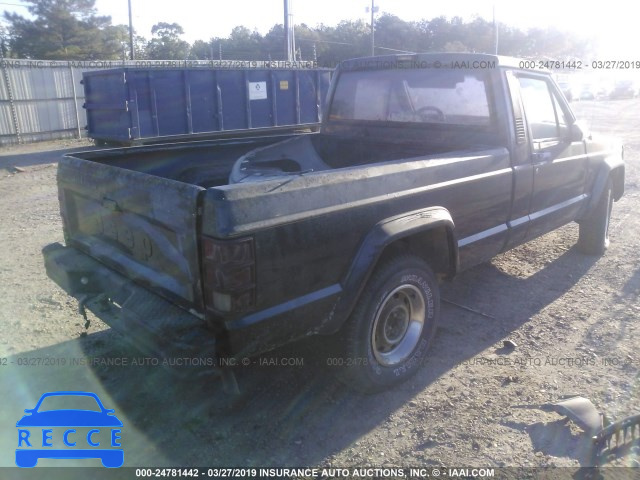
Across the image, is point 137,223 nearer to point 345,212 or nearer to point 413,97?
point 345,212

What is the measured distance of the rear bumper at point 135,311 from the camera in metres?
2.54

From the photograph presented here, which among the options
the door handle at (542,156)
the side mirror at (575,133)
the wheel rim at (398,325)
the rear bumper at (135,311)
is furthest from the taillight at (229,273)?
the side mirror at (575,133)

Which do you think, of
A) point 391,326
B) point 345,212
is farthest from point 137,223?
point 391,326

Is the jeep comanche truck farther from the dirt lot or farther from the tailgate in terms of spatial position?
the dirt lot

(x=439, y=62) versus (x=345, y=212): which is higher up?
(x=439, y=62)

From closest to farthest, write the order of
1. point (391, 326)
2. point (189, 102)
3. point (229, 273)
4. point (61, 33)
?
1. point (229, 273)
2. point (391, 326)
3. point (189, 102)
4. point (61, 33)

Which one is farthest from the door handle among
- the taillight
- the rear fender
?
the taillight

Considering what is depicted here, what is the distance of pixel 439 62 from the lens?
4320 millimetres

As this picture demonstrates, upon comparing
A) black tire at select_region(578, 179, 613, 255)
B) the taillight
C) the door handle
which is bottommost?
black tire at select_region(578, 179, 613, 255)

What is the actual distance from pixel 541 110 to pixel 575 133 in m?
0.53

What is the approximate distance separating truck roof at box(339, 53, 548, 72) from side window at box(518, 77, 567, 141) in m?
0.13

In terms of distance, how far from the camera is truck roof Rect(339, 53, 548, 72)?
4.18 meters

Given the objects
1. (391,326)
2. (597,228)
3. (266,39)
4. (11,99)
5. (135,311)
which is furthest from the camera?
(266,39)

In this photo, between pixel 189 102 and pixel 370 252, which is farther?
pixel 189 102
